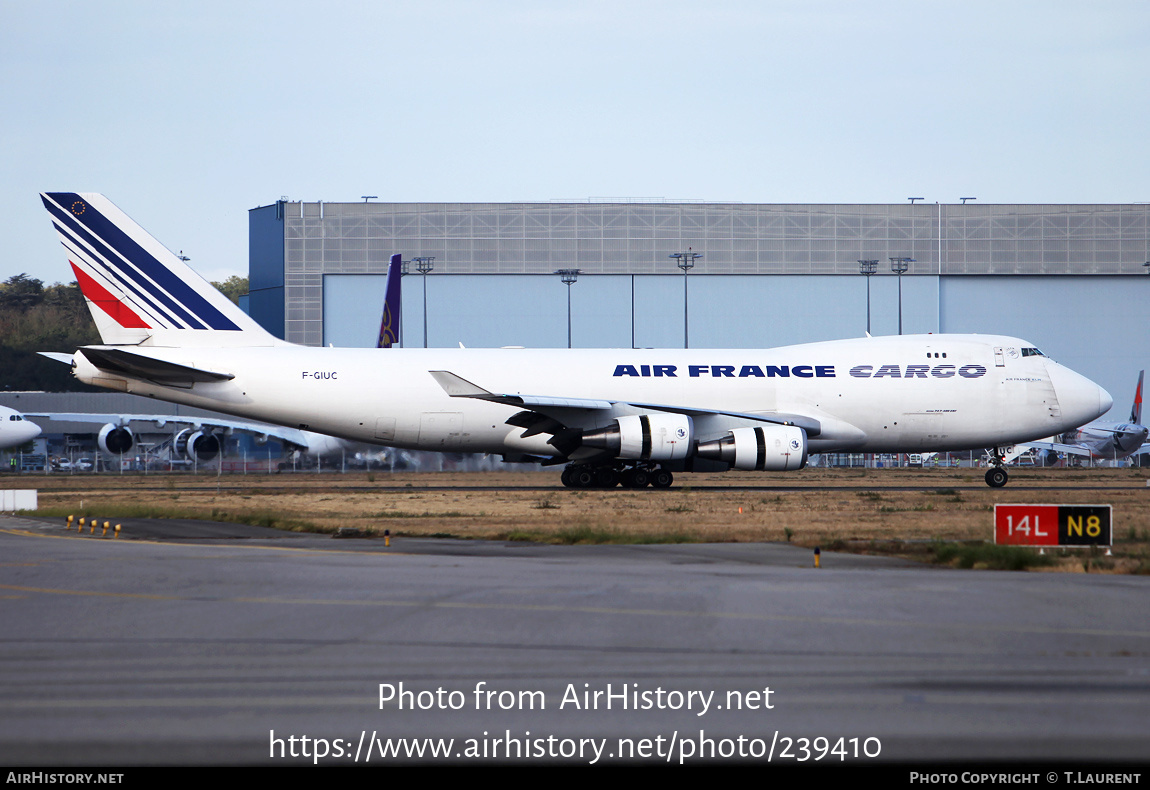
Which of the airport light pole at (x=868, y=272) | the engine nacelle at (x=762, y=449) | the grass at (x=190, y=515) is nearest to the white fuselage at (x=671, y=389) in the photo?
the engine nacelle at (x=762, y=449)

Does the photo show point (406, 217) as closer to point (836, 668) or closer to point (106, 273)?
point (106, 273)

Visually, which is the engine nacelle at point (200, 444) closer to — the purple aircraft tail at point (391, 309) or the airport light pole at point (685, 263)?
the purple aircraft tail at point (391, 309)

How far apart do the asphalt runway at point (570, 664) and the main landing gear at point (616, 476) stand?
714 inches

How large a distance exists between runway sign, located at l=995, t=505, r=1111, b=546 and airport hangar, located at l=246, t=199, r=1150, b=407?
6329cm

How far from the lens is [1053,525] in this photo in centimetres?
1510

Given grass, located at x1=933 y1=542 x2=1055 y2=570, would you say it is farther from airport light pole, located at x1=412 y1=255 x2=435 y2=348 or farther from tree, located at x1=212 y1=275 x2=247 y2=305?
tree, located at x1=212 y1=275 x2=247 y2=305

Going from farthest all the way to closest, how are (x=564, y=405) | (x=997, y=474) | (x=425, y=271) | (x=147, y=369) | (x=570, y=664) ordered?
(x=425, y=271) → (x=997, y=474) → (x=147, y=369) → (x=564, y=405) → (x=570, y=664)

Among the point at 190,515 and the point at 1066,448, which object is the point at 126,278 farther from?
the point at 1066,448

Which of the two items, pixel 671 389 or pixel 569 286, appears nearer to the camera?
pixel 671 389

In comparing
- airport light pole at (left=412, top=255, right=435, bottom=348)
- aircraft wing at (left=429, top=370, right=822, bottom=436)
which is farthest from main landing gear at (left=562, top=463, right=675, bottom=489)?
airport light pole at (left=412, top=255, right=435, bottom=348)

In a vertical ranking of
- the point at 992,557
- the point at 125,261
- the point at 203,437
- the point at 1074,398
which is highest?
the point at 125,261

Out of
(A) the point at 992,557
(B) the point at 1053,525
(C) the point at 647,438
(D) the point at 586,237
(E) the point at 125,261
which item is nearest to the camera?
(A) the point at 992,557

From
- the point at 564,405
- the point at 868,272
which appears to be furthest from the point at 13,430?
the point at 868,272

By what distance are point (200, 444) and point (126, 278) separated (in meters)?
23.1
